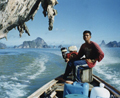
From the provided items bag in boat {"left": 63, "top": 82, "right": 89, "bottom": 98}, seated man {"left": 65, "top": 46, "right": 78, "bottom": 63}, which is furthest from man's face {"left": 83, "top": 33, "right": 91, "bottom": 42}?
bag in boat {"left": 63, "top": 82, "right": 89, "bottom": 98}

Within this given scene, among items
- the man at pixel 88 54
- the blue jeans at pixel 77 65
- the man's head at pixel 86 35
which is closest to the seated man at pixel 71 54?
the blue jeans at pixel 77 65

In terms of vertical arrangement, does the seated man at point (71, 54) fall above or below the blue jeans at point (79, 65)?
above

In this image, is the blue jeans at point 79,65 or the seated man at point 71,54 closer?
the blue jeans at point 79,65

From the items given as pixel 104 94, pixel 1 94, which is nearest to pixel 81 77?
pixel 104 94

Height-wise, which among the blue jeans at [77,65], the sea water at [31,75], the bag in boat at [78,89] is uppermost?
the blue jeans at [77,65]

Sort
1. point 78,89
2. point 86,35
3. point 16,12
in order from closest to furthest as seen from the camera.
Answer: point 78,89 → point 86,35 → point 16,12

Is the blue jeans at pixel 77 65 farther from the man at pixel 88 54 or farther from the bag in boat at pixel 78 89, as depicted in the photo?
the bag in boat at pixel 78 89

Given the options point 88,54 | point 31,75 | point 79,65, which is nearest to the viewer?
point 88,54

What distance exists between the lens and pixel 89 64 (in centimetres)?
421

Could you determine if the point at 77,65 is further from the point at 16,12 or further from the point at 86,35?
the point at 16,12

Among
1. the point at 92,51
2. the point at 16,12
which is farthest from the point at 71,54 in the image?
the point at 16,12

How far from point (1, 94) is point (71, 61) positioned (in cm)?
826

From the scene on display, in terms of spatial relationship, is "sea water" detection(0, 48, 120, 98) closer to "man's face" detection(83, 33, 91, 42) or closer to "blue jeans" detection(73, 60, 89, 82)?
"blue jeans" detection(73, 60, 89, 82)

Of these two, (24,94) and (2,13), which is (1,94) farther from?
(2,13)
